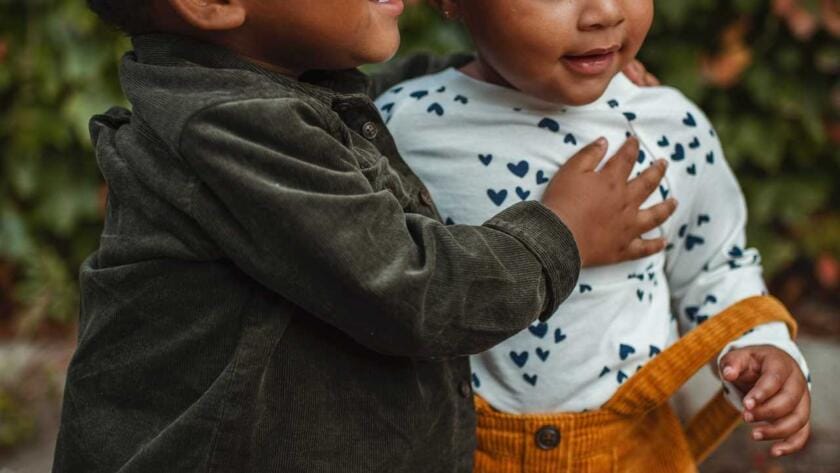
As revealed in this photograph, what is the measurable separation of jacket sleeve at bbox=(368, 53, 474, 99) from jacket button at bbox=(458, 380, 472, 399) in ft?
2.10

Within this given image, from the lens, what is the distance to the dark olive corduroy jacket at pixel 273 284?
1.44 meters

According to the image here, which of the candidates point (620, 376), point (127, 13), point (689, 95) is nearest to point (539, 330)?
point (620, 376)

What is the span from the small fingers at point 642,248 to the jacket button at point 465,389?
0.32 meters

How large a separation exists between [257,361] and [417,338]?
0.73 ft

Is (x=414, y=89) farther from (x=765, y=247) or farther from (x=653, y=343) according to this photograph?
(x=765, y=247)

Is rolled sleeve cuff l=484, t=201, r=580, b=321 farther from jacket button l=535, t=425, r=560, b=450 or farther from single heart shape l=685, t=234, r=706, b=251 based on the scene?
single heart shape l=685, t=234, r=706, b=251

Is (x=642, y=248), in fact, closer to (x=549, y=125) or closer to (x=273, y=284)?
(x=549, y=125)

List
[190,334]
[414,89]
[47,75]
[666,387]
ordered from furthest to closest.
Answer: [47,75], [414,89], [666,387], [190,334]

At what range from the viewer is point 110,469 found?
1.67 metres

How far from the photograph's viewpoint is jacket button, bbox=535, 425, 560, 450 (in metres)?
1.79

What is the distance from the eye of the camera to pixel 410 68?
7.31 feet

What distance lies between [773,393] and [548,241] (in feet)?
1.39

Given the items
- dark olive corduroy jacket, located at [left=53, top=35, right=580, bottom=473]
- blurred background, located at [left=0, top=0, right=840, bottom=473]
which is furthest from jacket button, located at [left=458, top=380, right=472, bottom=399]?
blurred background, located at [left=0, top=0, right=840, bottom=473]

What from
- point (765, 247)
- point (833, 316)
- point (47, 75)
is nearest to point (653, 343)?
point (765, 247)
